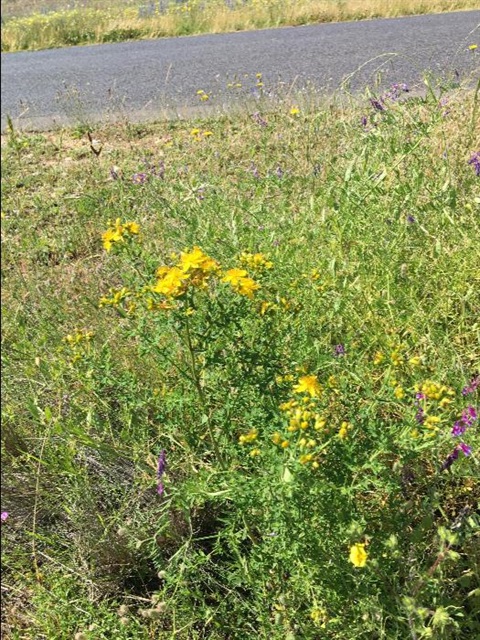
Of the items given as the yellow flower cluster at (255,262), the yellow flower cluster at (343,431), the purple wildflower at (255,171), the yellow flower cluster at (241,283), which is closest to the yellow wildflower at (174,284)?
the yellow flower cluster at (241,283)

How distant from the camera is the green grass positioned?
1.32 m

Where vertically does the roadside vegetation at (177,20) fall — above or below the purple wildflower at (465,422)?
above

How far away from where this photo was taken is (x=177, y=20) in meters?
11.6

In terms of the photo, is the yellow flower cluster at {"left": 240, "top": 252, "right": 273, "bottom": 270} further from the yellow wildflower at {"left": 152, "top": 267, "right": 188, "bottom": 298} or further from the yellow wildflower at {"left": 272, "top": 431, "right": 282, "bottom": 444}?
the yellow wildflower at {"left": 272, "top": 431, "right": 282, "bottom": 444}

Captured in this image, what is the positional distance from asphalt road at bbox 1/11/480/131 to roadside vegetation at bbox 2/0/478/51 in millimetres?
572

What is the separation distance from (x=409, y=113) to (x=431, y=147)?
28 centimetres

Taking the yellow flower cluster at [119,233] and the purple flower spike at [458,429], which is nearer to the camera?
the purple flower spike at [458,429]

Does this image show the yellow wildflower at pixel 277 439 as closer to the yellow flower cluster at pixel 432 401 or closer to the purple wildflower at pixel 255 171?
the yellow flower cluster at pixel 432 401

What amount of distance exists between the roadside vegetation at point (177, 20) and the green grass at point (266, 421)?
6.27 metres

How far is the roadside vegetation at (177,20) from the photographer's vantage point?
9.24m

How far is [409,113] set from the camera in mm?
2420

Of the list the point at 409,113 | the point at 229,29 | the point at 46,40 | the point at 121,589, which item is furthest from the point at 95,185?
the point at 46,40

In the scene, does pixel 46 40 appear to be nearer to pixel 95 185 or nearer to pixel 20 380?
pixel 95 185

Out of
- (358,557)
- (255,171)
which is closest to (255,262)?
(358,557)
